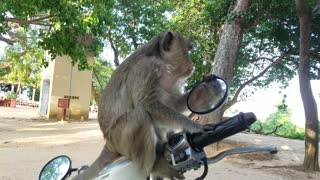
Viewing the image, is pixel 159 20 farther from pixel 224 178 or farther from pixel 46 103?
pixel 224 178

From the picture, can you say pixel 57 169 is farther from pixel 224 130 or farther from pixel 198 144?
pixel 224 130

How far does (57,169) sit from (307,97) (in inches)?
378

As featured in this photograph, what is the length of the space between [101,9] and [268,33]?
703 cm

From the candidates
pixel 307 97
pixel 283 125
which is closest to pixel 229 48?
pixel 307 97

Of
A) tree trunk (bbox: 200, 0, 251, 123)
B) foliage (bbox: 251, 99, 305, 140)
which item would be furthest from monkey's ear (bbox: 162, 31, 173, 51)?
Answer: foliage (bbox: 251, 99, 305, 140)

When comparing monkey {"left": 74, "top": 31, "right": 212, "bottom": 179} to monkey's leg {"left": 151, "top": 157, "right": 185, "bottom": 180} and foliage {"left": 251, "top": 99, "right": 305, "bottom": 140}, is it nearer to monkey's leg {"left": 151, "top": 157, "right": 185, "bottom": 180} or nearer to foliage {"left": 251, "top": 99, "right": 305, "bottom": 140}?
monkey's leg {"left": 151, "top": 157, "right": 185, "bottom": 180}

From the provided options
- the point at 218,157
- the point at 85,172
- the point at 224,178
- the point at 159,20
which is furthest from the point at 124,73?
the point at 159,20

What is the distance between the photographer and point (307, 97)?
35.8 ft

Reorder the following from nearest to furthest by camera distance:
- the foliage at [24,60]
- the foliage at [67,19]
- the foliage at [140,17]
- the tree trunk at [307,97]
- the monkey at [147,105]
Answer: the monkey at [147,105] → the foliage at [67,19] → the tree trunk at [307,97] → the foliage at [140,17] → the foliage at [24,60]

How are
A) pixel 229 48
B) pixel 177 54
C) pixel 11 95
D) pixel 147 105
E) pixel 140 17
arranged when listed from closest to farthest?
pixel 147 105, pixel 177 54, pixel 229 48, pixel 140 17, pixel 11 95

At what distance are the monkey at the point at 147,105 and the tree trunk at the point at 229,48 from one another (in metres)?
8.93

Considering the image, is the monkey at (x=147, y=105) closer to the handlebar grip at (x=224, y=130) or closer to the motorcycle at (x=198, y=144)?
the motorcycle at (x=198, y=144)

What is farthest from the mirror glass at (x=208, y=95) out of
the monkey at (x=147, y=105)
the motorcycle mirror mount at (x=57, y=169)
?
the motorcycle mirror mount at (x=57, y=169)

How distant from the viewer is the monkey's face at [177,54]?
2.59 meters
